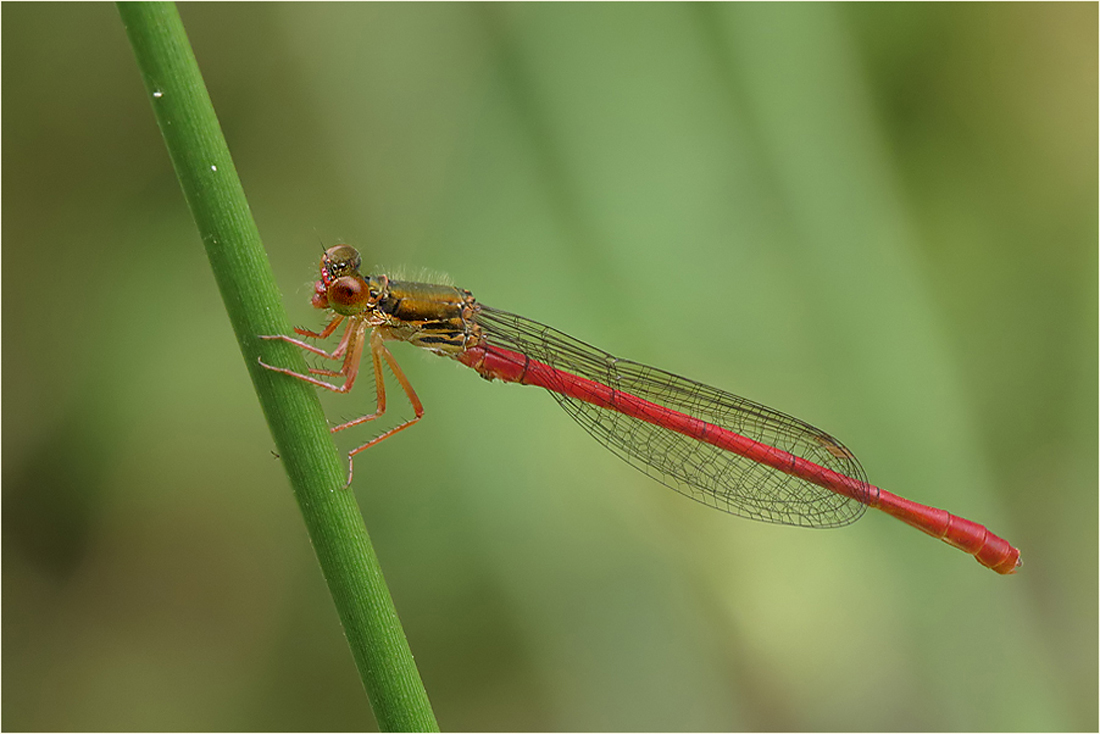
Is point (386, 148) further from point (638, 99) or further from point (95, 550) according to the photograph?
point (95, 550)

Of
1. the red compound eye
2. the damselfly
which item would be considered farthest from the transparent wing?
the red compound eye

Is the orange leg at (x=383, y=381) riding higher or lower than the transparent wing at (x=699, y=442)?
higher

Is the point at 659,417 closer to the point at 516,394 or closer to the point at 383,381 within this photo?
the point at 516,394

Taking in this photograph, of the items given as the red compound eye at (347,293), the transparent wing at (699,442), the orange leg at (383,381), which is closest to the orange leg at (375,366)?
the orange leg at (383,381)

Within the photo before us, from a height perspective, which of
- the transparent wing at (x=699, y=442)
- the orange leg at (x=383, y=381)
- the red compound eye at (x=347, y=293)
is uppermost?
the red compound eye at (x=347, y=293)

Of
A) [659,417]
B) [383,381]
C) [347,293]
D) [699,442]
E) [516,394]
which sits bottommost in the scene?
[699,442]

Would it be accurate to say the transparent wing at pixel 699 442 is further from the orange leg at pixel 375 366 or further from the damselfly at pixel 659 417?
the orange leg at pixel 375 366

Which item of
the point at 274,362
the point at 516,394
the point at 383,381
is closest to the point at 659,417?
the point at 516,394
